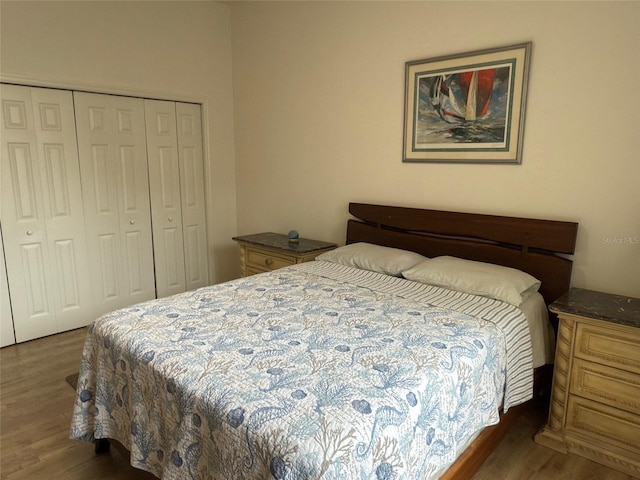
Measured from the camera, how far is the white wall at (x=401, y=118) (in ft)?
6.91

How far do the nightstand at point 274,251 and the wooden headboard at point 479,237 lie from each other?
33cm

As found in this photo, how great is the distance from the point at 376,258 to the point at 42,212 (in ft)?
8.08

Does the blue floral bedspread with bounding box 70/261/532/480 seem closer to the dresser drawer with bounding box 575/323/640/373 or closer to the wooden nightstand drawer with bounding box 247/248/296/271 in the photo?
the dresser drawer with bounding box 575/323/640/373

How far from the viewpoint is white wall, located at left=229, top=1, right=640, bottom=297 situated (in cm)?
211

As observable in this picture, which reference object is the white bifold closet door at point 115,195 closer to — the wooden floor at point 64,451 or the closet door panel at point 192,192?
the closet door panel at point 192,192

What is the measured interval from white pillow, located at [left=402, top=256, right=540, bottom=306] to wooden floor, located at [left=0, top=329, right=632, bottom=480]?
71cm

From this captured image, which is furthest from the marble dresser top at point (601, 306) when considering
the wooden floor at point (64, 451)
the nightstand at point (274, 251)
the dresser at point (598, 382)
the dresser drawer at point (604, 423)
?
the nightstand at point (274, 251)

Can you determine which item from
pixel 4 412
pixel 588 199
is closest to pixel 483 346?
pixel 588 199

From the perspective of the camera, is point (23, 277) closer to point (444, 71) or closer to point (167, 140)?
point (167, 140)

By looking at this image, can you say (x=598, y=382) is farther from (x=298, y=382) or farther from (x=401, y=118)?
(x=401, y=118)

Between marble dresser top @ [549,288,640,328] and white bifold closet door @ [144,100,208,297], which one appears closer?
marble dresser top @ [549,288,640,328]

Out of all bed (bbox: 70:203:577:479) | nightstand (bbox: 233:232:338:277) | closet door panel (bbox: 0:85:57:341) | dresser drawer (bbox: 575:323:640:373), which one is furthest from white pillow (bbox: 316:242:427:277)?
closet door panel (bbox: 0:85:57:341)

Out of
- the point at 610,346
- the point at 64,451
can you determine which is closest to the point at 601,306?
the point at 610,346

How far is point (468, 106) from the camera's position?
2.54 metres
